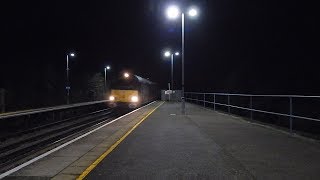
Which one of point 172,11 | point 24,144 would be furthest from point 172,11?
point 24,144

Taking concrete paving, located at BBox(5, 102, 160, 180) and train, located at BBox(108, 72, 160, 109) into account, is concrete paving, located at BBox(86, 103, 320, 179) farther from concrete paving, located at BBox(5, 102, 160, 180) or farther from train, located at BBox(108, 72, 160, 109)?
train, located at BBox(108, 72, 160, 109)

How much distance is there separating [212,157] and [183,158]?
2.35ft

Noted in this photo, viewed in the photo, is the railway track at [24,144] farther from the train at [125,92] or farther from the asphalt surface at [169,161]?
the train at [125,92]

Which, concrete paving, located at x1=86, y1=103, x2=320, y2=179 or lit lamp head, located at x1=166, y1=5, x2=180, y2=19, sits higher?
lit lamp head, located at x1=166, y1=5, x2=180, y2=19

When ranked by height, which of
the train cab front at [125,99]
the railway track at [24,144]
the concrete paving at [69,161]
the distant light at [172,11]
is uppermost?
the distant light at [172,11]

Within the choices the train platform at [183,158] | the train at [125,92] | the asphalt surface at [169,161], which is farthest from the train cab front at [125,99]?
the asphalt surface at [169,161]

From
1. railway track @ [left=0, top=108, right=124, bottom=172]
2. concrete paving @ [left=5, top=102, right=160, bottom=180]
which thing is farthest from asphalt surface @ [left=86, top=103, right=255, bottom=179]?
railway track @ [left=0, top=108, right=124, bottom=172]

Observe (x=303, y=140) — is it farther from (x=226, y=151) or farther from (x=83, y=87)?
(x=83, y=87)

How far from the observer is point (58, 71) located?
74062 millimetres

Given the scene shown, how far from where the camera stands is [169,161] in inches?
368

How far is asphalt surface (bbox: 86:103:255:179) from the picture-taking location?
313 inches

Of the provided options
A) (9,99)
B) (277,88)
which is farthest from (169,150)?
(277,88)

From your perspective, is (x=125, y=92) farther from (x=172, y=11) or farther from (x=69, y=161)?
(x=69, y=161)

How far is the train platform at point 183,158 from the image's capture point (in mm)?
8023
